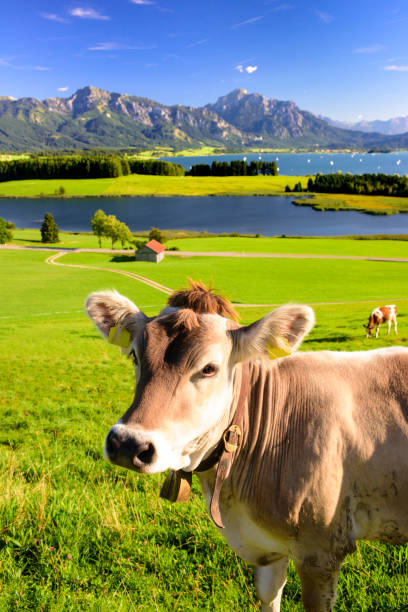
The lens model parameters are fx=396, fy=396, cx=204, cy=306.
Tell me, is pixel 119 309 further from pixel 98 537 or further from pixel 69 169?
pixel 69 169

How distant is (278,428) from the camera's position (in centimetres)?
278

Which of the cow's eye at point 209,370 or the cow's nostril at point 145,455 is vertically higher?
the cow's eye at point 209,370

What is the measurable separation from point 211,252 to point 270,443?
63.1m

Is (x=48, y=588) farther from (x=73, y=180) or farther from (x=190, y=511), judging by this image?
(x=73, y=180)

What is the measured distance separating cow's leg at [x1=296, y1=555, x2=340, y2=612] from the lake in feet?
284

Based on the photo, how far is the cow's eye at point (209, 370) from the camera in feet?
7.99

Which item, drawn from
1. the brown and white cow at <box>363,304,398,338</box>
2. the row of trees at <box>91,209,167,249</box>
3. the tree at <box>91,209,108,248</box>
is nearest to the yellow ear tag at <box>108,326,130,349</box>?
the brown and white cow at <box>363,304,398,338</box>

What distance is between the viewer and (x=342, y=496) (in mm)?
2527

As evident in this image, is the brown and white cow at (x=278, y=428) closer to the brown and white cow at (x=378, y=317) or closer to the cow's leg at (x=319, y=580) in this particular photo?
the cow's leg at (x=319, y=580)

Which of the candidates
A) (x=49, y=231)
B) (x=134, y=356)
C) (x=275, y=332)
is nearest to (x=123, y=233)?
(x=49, y=231)

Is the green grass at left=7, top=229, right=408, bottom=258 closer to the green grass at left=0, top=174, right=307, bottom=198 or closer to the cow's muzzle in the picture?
the cow's muzzle

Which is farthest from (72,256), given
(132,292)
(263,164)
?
(263,164)

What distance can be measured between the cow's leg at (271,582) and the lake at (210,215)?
283 feet

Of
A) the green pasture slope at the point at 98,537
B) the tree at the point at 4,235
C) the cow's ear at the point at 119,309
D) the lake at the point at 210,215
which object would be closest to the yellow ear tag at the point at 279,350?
the cow's ear at the point at 119,309
